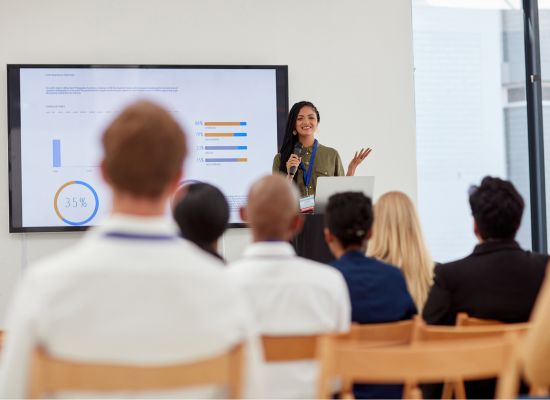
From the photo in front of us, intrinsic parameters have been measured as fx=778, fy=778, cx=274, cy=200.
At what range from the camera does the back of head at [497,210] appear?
9.12 ft

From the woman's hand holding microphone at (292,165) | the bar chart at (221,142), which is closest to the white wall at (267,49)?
the bar chart at (221,142)

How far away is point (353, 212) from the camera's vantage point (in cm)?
278

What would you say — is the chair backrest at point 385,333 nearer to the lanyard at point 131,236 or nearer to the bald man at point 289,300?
the bald man at point 289,300

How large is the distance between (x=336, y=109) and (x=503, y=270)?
153 inches

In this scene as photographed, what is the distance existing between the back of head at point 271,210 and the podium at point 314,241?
73.2 inches

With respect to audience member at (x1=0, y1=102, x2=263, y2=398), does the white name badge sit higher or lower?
higher

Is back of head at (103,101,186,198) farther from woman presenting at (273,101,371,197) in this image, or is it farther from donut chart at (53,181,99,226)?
donut chart at (53,181,99,226)

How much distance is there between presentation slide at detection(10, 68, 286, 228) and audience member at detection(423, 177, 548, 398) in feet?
11.2

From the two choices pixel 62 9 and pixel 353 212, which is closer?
pixel 353 212

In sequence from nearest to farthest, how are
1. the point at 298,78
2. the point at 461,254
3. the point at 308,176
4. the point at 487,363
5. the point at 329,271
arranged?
the point at 487,363 → the point at 329,271 → the point at 308,176 → the point at 298,78 → the point at 461,254

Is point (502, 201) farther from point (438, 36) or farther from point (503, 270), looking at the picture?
point (438, 36)

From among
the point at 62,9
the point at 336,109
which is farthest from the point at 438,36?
the point at 62,9

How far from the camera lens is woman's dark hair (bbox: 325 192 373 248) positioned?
2.77 metres

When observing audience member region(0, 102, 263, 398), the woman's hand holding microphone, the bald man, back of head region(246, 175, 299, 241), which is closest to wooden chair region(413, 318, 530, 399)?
the bald man
